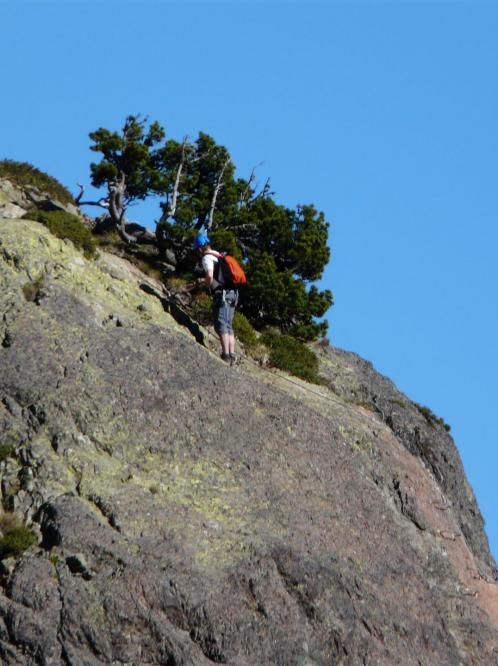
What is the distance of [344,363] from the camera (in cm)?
3628

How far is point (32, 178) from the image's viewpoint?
121ft

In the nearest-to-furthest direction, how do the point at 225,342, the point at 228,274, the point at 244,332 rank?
the point at 225,342, the point at 228,274, the point at 244,332

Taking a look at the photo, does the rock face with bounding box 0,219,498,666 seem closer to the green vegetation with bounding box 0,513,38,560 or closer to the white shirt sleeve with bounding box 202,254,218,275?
the green vegetation with bounding box 0,513,38,560

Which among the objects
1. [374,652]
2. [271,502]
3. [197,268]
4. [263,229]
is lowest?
[374,652]

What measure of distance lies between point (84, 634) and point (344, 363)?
1556 centimetres

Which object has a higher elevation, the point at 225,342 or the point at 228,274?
the point at 228,274

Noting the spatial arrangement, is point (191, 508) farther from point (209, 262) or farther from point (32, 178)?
point (32, 178)

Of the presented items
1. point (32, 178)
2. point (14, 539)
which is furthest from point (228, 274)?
point (14, 539)

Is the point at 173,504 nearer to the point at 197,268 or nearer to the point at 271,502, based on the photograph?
the point at 271,502

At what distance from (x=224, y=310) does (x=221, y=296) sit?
0.38m

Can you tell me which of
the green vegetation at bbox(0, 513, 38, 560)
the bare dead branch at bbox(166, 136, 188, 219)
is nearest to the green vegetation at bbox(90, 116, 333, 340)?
the bare dead branch at bbox(166, 136, 188, 219)

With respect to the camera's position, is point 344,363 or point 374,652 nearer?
point 374,652

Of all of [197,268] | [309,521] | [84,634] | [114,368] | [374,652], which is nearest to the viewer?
[84,634]

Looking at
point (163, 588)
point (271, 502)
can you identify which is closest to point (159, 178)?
point (271, 502)
